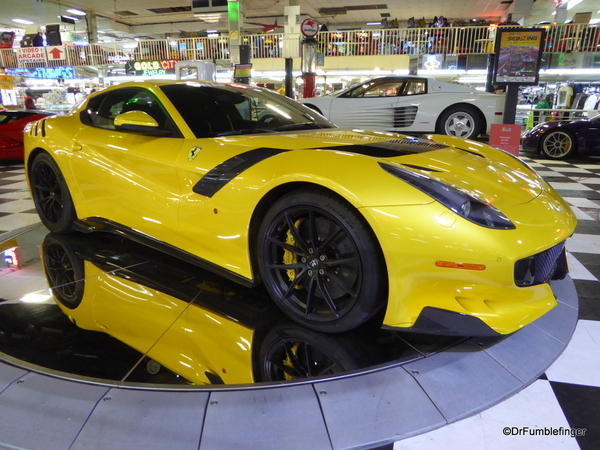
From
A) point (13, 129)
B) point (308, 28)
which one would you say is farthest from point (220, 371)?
point (308, 28)

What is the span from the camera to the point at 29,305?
212 centimetres

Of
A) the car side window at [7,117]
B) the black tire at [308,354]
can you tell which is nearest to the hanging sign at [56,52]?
the car side window at [7,117]

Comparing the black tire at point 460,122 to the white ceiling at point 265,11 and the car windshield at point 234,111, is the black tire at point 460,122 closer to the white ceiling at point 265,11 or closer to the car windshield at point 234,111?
the car windshield at point 234,111

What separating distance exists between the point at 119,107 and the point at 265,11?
17.2 m

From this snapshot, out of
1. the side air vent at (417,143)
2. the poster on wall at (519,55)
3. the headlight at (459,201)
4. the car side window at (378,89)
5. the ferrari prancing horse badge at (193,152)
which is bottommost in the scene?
the headlight at (459,201)

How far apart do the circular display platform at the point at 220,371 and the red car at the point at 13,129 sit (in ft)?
19.3

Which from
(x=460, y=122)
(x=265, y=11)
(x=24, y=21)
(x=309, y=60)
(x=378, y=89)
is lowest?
(x=460, y=122)

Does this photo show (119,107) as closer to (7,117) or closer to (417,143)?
(417,143)

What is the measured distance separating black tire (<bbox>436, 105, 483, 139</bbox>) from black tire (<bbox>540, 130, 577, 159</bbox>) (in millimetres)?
1421

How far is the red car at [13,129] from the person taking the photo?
693 cm

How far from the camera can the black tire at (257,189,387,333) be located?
1.59 meters

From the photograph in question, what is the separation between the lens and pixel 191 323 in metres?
1.88

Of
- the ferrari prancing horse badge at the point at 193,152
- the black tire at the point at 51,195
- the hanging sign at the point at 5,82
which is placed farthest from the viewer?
the hanging sign at the point at 5,82

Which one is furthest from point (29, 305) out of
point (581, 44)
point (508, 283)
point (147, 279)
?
point (581, 44)
